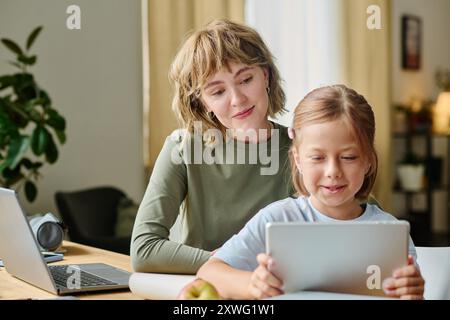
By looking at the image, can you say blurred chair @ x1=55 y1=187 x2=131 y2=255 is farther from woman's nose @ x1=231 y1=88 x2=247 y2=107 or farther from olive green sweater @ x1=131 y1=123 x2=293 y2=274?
woman's nose @ x1=231 y1=88 x2=247 y2=107

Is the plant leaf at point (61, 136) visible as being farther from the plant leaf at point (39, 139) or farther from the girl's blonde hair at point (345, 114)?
the girl's blonde hair at point (345, 114)

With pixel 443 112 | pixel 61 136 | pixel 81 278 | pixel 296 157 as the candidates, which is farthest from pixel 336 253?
pixel 443 112

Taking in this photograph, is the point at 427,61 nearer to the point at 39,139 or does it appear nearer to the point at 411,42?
the point at 411,42

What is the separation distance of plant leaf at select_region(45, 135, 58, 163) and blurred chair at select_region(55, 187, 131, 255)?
13 cm

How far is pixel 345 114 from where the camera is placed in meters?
0.90

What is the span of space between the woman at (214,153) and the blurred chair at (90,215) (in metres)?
1.30

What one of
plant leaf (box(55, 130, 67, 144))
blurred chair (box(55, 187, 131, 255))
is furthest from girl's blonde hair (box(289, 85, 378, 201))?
plant leaf (box(55, 130, 67, 144))

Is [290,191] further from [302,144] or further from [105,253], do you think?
[105,253]

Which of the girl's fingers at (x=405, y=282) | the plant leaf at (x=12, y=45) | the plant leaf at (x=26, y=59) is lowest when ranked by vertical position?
the girl's fingers at (x=405, y=282)

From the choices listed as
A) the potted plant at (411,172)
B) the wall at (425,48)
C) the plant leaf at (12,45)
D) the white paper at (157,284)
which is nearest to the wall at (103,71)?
the plant leaf at (12,45)

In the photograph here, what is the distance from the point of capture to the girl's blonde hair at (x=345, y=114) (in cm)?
90

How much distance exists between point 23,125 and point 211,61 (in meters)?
1.86

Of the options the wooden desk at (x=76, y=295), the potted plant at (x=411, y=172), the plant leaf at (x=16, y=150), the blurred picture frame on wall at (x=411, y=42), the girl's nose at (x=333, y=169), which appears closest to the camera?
the girl's nose at (x=333, y=169)

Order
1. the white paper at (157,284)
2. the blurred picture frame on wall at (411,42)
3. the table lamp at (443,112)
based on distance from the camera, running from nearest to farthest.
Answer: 1. the white paper at (157,284)
2. the table lamp at (443,112)
3. the blurred picture frame on wall at (411,42)
